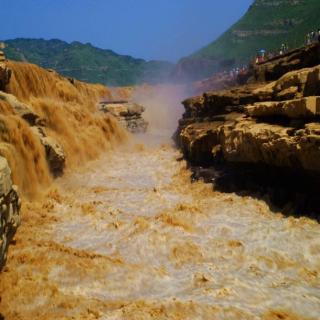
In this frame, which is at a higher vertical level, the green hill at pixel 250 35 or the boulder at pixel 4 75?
the green hill at pixel 250 35

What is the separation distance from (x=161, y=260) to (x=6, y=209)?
281 cm

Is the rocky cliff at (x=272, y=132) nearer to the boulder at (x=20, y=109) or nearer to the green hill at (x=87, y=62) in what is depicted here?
the boulder at (x=20, y=109)

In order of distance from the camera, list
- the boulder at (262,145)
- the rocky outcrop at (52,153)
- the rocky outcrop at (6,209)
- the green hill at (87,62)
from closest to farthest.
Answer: the rocky outcrop at (6,209), the boulder at (262,145), the rocky outcrop at (52,153), the green hill at (87,62)

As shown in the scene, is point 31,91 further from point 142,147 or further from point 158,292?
point 158,292

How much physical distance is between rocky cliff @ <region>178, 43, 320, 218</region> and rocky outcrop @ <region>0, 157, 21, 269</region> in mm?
5542

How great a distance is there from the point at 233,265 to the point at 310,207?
2975mm

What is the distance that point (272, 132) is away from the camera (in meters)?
Result: 9.65

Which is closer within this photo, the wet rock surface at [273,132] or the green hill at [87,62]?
the wet rock surface at [273,132]

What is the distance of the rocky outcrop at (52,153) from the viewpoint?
13148 mm

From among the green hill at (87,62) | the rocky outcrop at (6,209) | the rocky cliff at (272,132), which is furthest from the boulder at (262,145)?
the green hill at (87,62)

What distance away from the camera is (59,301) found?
5.80m

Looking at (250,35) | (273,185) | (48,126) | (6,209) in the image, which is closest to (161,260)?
(6,209)

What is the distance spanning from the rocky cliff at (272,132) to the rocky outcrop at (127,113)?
1018 centimetres

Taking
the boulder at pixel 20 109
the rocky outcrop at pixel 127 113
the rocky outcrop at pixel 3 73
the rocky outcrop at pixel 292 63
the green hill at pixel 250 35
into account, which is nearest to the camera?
the boulder at pixel 20 109
